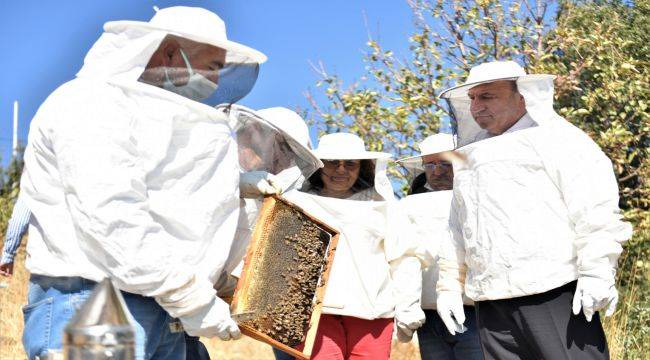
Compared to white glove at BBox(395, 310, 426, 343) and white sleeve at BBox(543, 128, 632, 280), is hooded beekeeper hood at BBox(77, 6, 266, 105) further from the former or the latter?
white glove at BBox(395, 310, 426, 343)

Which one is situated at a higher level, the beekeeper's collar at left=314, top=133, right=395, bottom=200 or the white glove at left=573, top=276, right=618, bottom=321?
the beekeeper's collar at left=314, top=133, right=395, bottom=200

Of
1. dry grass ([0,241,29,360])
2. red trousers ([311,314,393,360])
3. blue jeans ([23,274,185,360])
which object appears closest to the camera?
blue jeans ([23,274,185,360])

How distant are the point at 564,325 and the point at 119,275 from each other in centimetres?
197

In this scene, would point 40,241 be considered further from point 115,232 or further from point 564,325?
point 564,325

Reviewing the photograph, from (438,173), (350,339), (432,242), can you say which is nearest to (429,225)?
(432,242)

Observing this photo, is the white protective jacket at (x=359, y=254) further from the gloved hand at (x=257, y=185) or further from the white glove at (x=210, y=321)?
the white glove at (x=210, y=321)

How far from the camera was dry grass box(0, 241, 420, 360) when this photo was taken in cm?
858

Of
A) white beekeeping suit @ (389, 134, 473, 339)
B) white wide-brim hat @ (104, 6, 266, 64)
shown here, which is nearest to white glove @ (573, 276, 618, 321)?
white beekeeping suit @ (389, 134, 473, 339)

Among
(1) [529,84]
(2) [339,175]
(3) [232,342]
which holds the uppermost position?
(1) [529,84]

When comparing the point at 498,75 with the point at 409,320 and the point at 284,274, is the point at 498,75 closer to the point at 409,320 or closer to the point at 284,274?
the point at 284,274

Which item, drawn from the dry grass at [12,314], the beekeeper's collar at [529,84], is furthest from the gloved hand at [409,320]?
the dry grass at [12,314]

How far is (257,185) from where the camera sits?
4074 millimetres

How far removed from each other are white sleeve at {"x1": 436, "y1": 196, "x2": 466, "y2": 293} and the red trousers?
73 centimetres

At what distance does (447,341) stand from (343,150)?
1288 mm
